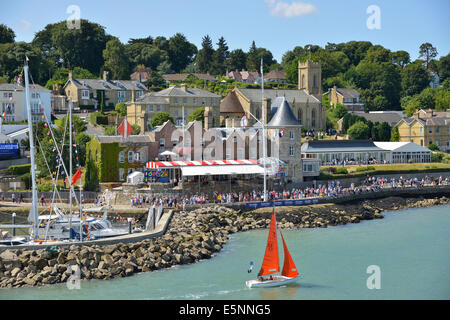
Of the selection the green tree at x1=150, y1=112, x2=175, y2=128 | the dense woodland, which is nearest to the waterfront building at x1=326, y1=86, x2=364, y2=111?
the dense woodland

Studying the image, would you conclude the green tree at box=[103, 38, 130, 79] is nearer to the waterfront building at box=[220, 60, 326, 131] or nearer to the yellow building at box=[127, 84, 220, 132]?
the waterfront building at box=[220, 60, 326, 131]

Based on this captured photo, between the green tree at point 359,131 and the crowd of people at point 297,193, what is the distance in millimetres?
17814

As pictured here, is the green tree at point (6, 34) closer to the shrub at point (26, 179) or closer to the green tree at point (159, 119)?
the green tree at point (159, 119)

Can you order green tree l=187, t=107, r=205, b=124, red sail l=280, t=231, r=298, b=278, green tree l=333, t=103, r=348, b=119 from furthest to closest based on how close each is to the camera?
green tree l=333, t=103, r=348, b=119 → green tree l=187, t=107, r=205, b=124 → red sail l=280, t=231, r=298, b=278

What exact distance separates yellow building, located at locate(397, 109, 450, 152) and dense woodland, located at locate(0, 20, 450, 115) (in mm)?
21291

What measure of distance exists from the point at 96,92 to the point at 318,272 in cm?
6394

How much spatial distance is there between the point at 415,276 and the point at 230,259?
10.2 m

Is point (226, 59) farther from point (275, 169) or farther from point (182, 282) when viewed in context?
point (182, 282)

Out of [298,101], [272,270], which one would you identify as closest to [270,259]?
[272,270]

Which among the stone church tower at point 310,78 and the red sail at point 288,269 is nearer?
the red sail at point 288,269

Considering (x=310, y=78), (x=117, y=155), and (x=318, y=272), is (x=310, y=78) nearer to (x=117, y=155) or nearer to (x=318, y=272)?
(x=117, y=155)

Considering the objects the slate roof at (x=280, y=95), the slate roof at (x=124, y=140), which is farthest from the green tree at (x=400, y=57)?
the slate roof at (x=124, y=140)

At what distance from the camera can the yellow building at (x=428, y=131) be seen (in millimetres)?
85188

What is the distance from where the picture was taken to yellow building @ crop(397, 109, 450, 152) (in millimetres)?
85188
